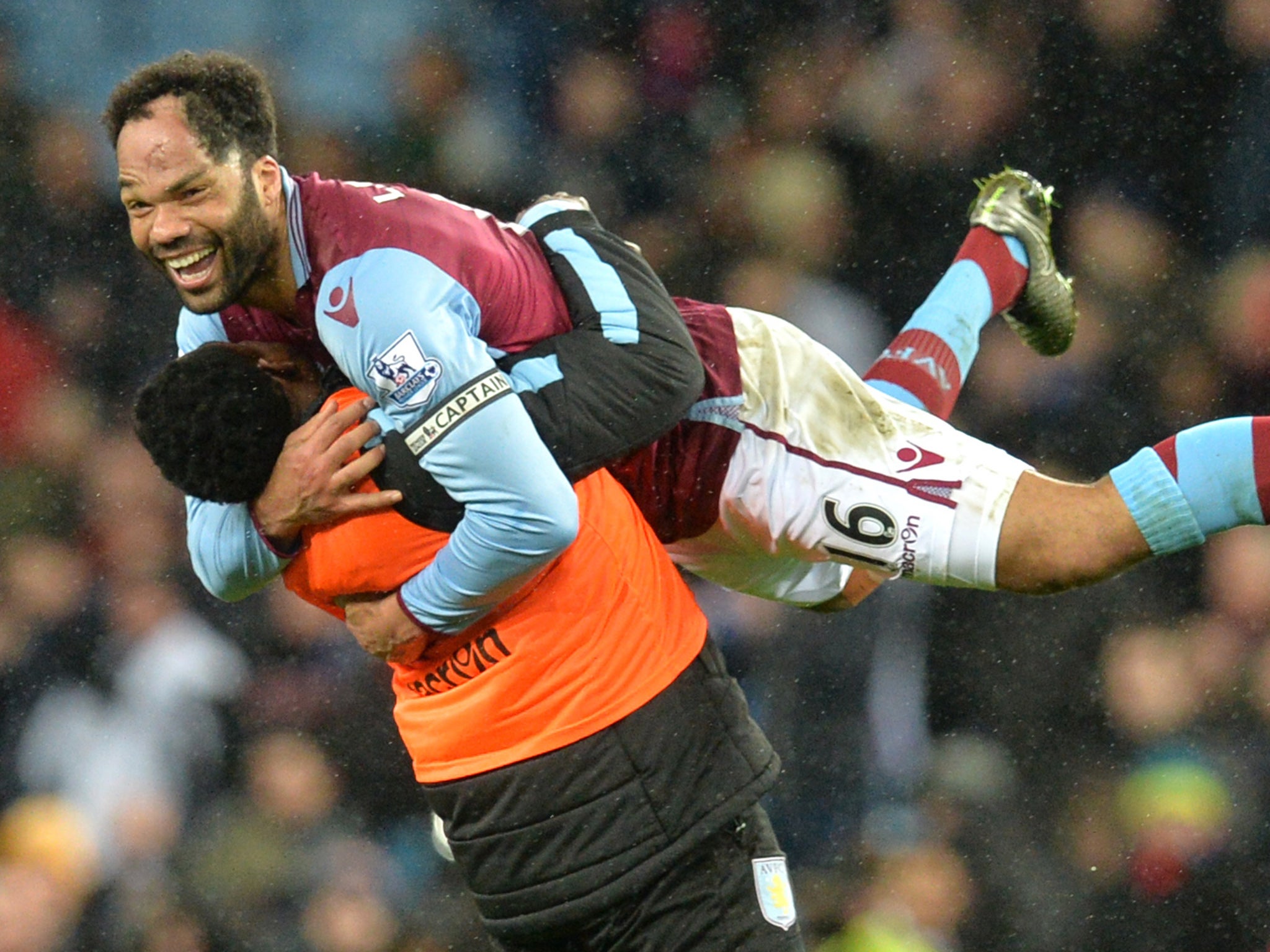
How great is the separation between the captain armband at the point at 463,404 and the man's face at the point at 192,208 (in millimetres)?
307

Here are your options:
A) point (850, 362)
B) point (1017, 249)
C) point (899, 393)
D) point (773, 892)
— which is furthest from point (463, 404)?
point (850, 362)

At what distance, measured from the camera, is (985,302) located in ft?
8.52

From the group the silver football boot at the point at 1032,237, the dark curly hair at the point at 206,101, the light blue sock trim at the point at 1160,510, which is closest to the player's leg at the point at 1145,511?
the light blue sock trim at the point at 1160,510

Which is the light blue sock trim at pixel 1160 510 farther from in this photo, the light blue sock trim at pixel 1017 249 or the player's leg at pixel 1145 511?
the light blue sock trim at pixel 1017 249

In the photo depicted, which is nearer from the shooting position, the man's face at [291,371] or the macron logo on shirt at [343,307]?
the macron logo on shirt at [343,307]

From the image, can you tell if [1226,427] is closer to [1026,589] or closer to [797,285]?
[1026,589]

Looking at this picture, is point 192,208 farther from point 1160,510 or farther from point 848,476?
point 1160,510

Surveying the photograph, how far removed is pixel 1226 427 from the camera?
1.94 metres

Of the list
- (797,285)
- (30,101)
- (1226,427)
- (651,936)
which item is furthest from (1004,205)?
(30,101)

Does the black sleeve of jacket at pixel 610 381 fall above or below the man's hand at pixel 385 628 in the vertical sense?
above

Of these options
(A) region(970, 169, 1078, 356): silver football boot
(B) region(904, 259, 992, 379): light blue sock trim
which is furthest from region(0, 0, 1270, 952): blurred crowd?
(B) region(904, 259, 992, 379): light blue sock trim

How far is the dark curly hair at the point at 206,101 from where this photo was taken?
186cm

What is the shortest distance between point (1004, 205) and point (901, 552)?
0.94m

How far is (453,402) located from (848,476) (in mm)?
549
